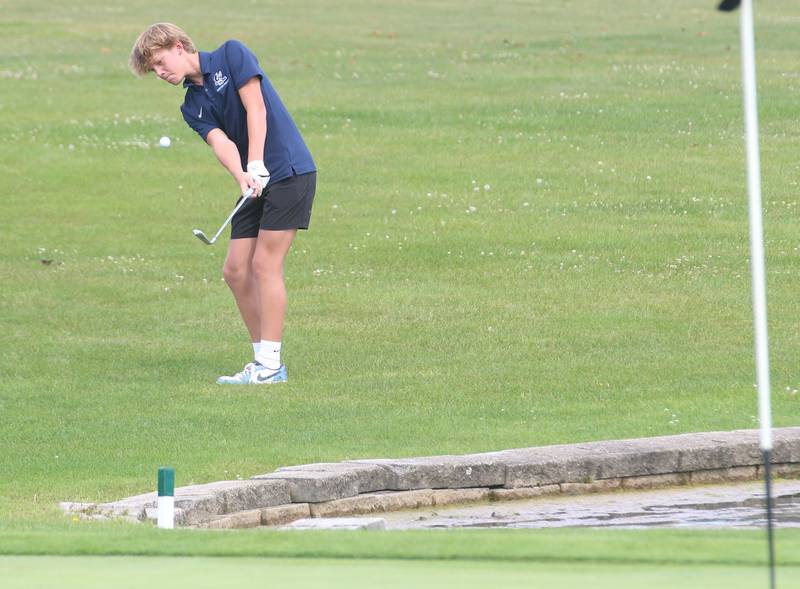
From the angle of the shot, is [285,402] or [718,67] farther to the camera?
[718,67]

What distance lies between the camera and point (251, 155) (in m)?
11.3

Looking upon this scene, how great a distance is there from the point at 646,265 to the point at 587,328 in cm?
264

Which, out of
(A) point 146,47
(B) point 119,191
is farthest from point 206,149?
(A) point 146,47

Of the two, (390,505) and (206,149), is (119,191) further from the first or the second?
(390,505)

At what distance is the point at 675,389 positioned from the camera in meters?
11.7

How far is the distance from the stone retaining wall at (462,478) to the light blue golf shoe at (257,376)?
2.70m

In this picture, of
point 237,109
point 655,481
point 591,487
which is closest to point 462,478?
point 591,487

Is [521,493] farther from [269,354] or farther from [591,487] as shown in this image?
[269,354]

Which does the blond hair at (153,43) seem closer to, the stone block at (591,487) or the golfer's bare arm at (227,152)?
the golfer's bare arm at (227,152)

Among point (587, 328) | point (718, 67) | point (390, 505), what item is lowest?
point (390, 505)

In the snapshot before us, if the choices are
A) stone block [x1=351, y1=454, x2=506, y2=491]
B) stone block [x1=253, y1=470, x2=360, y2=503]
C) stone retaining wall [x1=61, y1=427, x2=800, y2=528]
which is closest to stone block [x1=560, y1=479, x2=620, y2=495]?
stone retaining wall [x1=61, y1=427, x2=800, y2=528]

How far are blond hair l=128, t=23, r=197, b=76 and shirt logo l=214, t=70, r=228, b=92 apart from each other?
0.81 ft

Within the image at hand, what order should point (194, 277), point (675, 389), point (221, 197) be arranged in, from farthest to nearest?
point (221, 197) → point (194, 277) → point (675, 389)

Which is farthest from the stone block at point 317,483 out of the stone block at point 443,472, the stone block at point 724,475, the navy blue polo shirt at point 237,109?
the navy blue polo shirt at point 237,109
